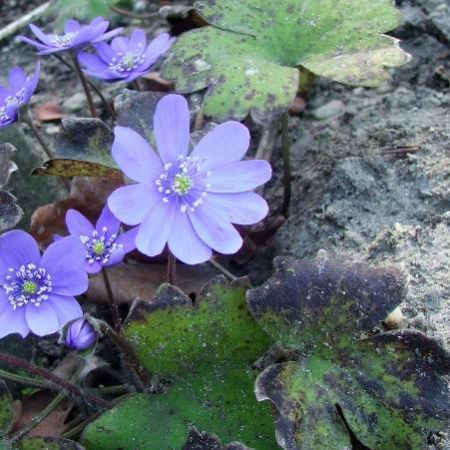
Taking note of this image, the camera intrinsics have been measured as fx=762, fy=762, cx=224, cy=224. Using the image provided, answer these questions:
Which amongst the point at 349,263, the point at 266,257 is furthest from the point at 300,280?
the point at 266,257

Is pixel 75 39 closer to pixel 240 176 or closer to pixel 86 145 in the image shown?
pixel 86 145

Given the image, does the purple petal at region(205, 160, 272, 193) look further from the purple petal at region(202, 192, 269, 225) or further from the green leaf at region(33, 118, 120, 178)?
the green leaf at region(33, 118, 120, 178)

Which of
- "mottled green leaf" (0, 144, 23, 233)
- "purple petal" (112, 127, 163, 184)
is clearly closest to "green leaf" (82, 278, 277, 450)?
"purple petal" (112, 127, 163, 184)

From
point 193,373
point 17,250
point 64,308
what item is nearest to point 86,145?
point 17,250

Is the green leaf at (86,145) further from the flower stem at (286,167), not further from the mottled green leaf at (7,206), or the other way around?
the flower stem at (286,167)

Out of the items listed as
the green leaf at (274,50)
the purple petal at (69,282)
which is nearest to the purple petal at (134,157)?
the purple petal at (69,282)

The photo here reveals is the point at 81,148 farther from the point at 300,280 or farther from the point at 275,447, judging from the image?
the point at 275,447
